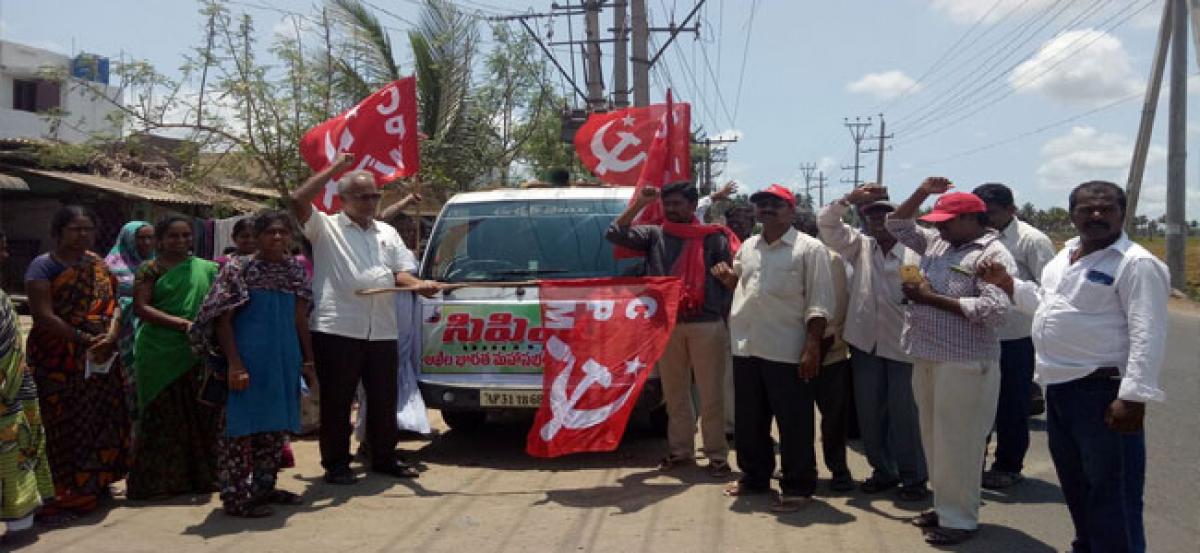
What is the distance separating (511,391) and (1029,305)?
3299 millimetres

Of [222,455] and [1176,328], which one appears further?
[1176,328]

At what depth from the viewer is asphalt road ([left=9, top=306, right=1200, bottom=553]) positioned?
177 inches

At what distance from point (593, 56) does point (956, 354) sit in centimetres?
1658

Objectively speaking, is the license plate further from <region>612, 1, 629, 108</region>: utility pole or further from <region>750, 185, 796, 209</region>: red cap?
<region>612, 1, 629, 108</region>: utility pole

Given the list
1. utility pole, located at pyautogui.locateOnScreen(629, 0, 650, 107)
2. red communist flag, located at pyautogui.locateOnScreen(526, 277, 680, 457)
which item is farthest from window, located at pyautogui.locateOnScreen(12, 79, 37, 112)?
red communist flag, located at pyautogui.locateOnScreen(526, 277, 680, 457)

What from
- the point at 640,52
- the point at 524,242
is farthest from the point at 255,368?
the point at 640,52

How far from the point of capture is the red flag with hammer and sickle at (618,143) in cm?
677

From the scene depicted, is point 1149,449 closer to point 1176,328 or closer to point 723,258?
point 723,258

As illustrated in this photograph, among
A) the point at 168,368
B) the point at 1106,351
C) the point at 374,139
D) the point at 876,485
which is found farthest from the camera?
the point at 374,139

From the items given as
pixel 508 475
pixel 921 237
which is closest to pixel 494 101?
pixel 508 475

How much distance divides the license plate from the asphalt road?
0.48m

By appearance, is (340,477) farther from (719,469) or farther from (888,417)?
(888,417)

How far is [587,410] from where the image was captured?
568 centimetres

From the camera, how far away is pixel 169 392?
208 inches
